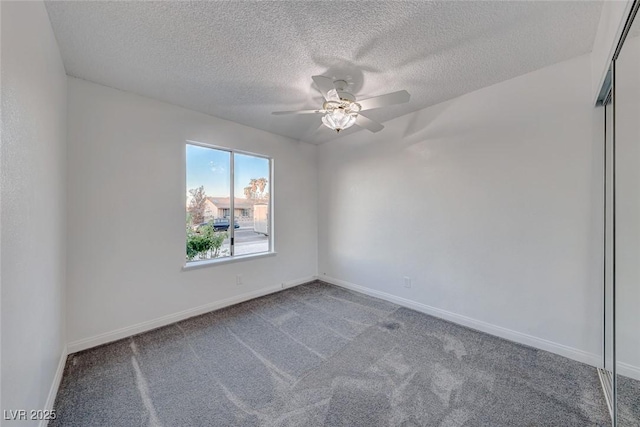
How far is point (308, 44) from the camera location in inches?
72.6

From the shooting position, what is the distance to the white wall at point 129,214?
2248mm

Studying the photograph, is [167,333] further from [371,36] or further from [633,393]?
[633,393]

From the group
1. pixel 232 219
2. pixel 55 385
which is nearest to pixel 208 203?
pixel 232 219

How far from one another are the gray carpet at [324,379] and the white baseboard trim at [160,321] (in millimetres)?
83

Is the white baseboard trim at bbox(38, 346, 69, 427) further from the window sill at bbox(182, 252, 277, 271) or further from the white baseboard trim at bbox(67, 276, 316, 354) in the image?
the window sill at bbox(182, 252, 277, 271)

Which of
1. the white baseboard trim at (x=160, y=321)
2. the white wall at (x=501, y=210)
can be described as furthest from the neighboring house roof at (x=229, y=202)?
the white wall at (x=501, y=210)

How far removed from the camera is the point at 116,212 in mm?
2436

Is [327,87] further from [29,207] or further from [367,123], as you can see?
[29,207]

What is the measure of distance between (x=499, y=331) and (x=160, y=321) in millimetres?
3598

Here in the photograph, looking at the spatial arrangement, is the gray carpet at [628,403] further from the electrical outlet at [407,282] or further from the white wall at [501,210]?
the electrical outlet at [407,282]

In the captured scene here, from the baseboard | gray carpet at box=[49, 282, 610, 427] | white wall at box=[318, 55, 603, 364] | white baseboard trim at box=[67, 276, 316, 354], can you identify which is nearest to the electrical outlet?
white wall at box=[318, 55, 603, 364]

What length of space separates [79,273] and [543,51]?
4.49 m

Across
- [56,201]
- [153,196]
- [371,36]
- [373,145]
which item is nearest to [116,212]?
[153,196]

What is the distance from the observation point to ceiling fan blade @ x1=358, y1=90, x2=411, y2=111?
1.87 meters
